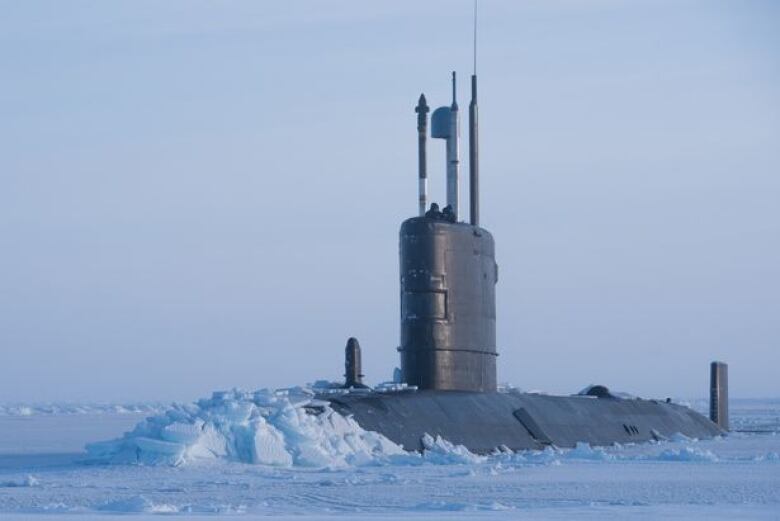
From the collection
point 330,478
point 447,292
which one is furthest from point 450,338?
point 330,478

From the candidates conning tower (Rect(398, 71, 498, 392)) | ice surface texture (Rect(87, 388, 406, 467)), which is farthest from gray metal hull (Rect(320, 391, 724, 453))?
ice surface texture (Rect(87, 388, 406, 467))

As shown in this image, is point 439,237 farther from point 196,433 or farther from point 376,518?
point 376,518

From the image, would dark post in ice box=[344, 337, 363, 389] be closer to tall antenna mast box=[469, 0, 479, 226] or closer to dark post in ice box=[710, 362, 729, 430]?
tall antenna mast box=[469, 0, 479, 226]

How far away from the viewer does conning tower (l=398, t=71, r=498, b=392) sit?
70.0 feet

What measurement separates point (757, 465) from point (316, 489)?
23.3 ft

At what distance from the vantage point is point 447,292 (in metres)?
21.5

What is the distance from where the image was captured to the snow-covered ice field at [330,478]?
12.5 meters

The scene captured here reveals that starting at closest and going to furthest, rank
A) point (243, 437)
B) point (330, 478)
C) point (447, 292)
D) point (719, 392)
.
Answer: point (330, 478) < point (243, 437) < point (447, 292) < point (719, 392)

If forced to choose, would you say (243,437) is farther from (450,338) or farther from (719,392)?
(719,392)

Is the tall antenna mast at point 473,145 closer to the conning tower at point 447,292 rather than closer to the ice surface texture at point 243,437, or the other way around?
the conning tower at point 447,292

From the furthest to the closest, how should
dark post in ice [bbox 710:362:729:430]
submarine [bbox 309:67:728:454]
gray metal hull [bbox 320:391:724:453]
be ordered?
dark post in ice [bbox 710:362:729:430], submarine [bbox 309:67:728:454], gray metal hull [bbox 320:391:724:453]

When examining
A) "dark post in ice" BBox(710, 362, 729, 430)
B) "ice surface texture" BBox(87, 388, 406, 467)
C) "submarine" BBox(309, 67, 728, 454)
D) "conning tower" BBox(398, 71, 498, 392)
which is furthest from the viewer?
"dark post in ice" BBox(710, 362, 729, 430)

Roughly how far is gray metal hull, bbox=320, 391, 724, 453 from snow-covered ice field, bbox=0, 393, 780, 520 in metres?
0.56

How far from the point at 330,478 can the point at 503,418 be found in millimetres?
6792
